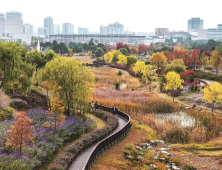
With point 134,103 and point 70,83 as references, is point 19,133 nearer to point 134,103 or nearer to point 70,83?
point 70,83

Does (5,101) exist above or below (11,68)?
below

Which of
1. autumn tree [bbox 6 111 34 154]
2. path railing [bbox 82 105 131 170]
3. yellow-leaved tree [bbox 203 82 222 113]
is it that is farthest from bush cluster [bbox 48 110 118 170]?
yellow-leaved tree [bbox 203 82 222 113]

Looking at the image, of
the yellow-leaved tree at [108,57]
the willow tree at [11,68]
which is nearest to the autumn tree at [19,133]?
the willow tree at [11,68]

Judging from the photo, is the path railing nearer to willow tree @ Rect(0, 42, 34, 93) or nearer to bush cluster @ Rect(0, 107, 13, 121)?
bush cluster @ Rect(0, 107, 13, 121)

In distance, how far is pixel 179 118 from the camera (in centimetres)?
3055

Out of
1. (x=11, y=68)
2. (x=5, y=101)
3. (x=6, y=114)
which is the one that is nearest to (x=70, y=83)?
(x=11, y=68)

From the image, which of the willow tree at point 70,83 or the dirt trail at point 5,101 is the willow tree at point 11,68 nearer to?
the dirt trail at point 5,101

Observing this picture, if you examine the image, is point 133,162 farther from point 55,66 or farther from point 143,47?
point 143,47

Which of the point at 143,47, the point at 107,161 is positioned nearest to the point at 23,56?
the point at 107,161

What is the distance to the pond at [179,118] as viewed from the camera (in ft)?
93.5

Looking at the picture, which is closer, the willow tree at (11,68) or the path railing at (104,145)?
the path railing at (104,145)

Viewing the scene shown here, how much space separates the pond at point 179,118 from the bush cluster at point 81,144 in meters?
6.22

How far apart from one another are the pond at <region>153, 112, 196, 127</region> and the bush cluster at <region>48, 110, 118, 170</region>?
245 inches

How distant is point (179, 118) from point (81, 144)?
16.0 meters
